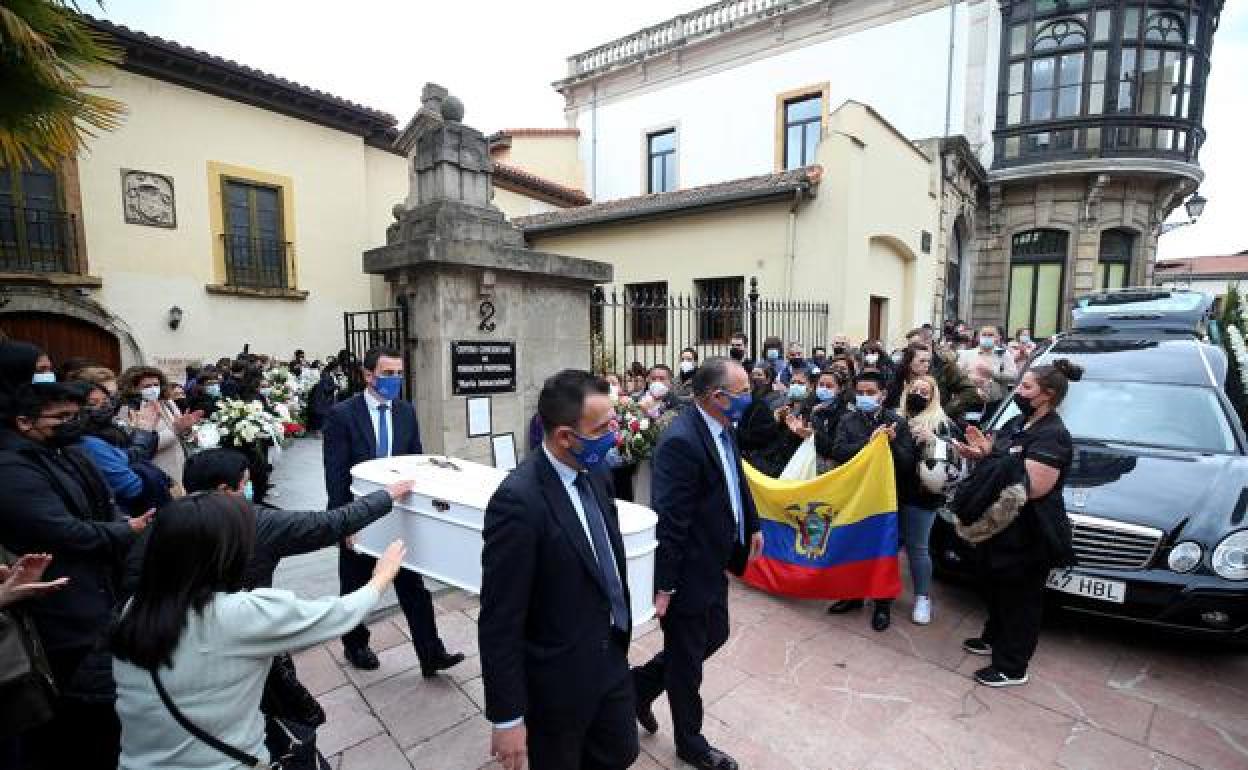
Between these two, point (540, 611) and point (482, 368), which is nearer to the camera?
point (540, 611)

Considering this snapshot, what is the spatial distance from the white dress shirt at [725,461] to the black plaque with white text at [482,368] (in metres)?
2.63

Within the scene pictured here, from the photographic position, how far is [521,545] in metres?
1.80

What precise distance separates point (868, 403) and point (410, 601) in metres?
3.57

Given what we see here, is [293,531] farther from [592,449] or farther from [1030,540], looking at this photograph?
[1030,540]

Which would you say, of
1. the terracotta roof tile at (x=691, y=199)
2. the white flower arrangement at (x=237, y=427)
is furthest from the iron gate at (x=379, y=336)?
the terracotta roof tile at (x=691, y=199)

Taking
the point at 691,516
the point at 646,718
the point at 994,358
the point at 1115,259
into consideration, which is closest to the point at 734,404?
the point at 691,516

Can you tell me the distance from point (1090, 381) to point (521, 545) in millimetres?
5837

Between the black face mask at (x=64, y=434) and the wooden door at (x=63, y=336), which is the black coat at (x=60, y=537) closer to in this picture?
the black face mask at (x=64, y=434)

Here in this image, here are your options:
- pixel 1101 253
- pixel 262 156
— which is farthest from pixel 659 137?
pixel 1101 253

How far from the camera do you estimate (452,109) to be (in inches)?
188

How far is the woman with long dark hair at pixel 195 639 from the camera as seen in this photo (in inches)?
58.1

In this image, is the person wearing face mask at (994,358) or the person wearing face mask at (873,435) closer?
the person wearing face mask at (873,435)

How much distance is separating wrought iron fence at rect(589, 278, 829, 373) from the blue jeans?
5064 millimetres

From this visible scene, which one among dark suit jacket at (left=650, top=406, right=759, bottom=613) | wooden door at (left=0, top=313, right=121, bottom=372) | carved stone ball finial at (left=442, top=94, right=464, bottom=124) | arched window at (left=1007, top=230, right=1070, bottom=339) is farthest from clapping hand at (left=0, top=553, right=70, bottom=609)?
arched window at (left=1007, top=230, right=1070, bottom=339)
